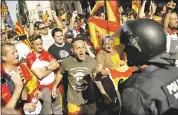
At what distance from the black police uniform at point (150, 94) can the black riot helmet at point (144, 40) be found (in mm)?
156

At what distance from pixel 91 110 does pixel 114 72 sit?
2.75ft

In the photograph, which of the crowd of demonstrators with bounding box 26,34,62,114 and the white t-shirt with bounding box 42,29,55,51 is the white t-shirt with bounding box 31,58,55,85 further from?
the white t-shirt with bounding box 42,29,55,51

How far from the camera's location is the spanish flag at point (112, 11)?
7.75 metres

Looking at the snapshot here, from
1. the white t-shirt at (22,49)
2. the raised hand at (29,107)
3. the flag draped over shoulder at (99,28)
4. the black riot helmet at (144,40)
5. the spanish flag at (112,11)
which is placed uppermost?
the black riot helmet at (144,40)

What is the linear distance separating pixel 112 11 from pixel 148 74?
5371 millimetres

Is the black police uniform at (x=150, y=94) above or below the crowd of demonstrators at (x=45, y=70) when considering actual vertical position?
above

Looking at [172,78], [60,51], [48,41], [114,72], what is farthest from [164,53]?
[48,41]

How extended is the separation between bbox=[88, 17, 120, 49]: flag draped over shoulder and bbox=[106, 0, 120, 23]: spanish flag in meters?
0.28

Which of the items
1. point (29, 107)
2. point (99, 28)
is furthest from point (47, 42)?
point (29, 107)

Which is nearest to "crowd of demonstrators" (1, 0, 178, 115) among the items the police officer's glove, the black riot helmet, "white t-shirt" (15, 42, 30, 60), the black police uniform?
the police officer's glove

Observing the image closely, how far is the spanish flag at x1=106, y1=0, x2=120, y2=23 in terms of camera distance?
775 cm

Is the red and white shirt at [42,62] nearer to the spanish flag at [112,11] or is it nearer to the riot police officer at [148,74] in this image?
the spanish flag at [112,11]

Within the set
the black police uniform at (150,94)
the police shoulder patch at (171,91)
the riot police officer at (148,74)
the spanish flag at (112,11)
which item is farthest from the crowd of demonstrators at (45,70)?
the police shoulder patch at (171,91)

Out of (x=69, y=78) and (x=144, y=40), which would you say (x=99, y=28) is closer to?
(x=69, y=78)
